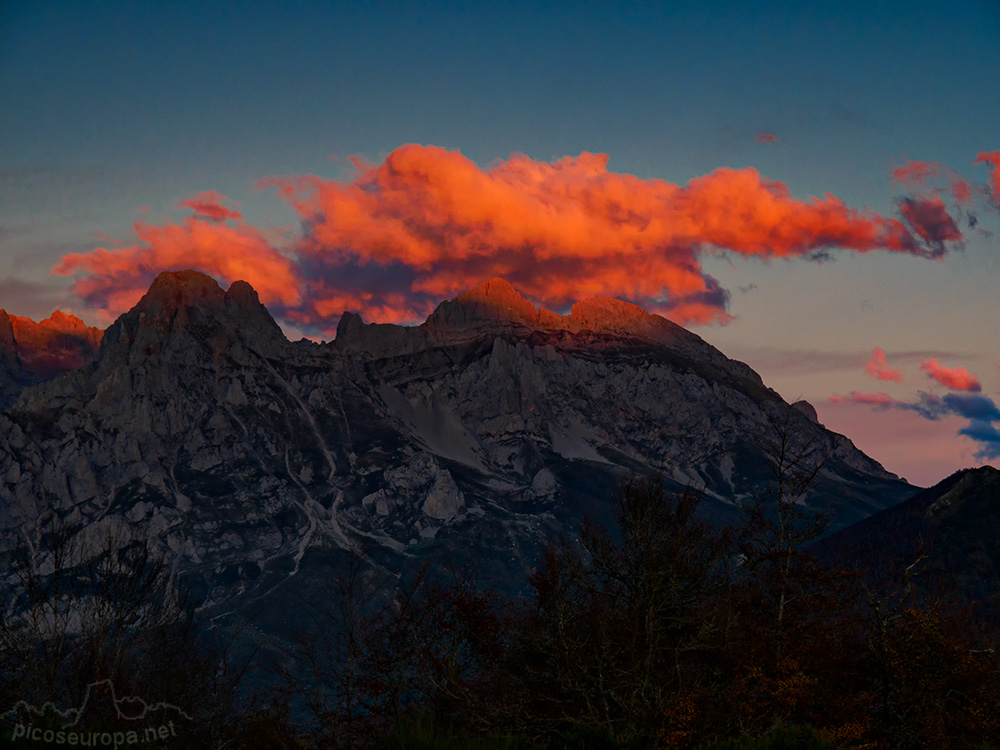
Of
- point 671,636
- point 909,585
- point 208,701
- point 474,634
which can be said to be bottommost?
point 208,701

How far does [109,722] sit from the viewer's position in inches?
1126

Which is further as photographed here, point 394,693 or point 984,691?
point 394,693

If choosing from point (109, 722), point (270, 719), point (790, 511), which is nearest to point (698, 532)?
point (790, 511)

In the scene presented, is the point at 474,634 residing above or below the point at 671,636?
below

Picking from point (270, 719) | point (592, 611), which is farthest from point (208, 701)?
point (592, 611)

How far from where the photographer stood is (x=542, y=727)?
36062 millimetres

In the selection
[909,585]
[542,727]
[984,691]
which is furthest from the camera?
[909,585]

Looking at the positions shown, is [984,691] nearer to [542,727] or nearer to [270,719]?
[542,727]

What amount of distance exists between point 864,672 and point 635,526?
12431 mm

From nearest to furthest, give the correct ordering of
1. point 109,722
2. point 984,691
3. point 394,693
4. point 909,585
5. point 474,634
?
point 109,722, point 984,691, point 909,585, point 394,693, point 474,634

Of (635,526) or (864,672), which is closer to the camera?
(864,672)

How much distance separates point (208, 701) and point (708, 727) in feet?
128

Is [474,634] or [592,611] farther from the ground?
[592,611]

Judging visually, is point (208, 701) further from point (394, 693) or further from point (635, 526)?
point (635, 526)
